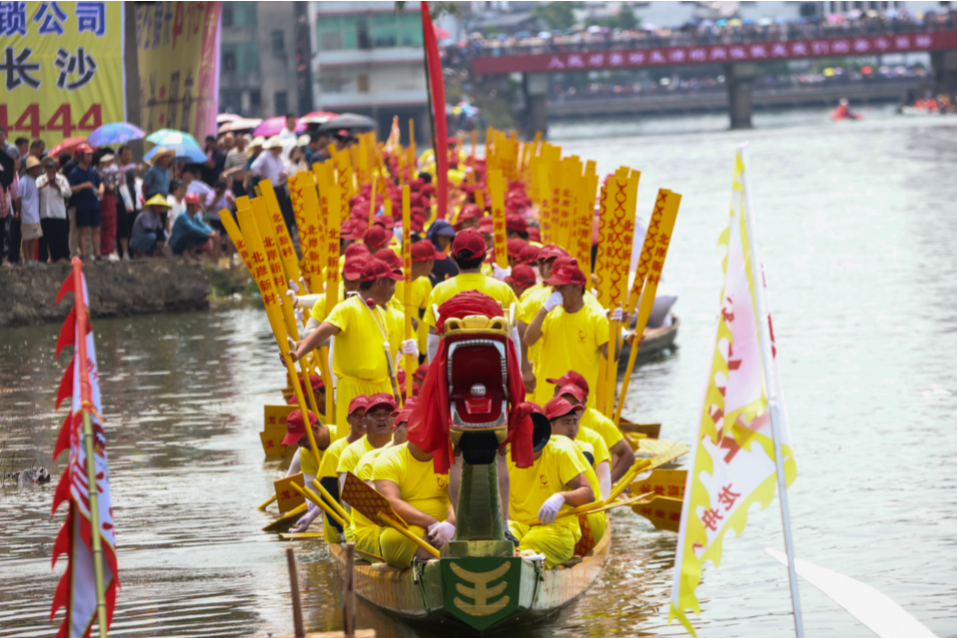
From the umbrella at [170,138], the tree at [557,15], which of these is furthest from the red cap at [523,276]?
the tree at [557,15]

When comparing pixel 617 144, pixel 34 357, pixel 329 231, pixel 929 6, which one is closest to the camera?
pixel 329 231

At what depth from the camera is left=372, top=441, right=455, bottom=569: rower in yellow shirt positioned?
7379mm

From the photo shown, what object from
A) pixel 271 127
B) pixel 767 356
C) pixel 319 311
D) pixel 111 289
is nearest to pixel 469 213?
pixel 319 311

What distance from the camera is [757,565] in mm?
9461

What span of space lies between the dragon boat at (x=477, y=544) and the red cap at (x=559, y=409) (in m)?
0.70

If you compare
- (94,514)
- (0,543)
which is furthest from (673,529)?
(94,514)

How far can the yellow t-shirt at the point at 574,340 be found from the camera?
31.2 feet

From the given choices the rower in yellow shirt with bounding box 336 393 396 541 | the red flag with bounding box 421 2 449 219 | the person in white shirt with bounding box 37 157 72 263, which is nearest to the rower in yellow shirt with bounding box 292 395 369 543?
the rower in yellow shirt with bounding box 336 393 396 541

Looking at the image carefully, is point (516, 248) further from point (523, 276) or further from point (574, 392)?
point (574, 392)

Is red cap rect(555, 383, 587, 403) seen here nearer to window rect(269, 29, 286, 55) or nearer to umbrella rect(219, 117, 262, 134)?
umbrella rect(219, 117, 262, 134)

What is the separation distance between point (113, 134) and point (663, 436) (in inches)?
402

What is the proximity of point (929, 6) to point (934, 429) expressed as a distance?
107m

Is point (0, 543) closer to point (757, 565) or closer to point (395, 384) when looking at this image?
point (395, 384)

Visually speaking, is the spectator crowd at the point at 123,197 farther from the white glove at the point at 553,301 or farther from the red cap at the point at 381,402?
the red cap at the point at 381,402
